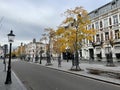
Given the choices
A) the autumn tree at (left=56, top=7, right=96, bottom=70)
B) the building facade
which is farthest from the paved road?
the building facade

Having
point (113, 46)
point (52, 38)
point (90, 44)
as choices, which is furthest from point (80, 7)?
point (90, 44)

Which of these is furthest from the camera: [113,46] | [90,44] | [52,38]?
[90,44]

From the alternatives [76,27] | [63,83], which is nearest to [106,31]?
[76,27]

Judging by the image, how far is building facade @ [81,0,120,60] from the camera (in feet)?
153

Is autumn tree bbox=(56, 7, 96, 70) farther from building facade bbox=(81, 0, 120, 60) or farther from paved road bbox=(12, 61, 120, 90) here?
building facade bbox=(81, 0, 120, 60)

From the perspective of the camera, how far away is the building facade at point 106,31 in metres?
46.8

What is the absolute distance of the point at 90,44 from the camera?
5747cm

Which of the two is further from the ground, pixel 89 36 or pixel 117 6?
pixel 117 6

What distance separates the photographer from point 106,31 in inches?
2007

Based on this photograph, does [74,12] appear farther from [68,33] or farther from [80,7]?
[68,33]

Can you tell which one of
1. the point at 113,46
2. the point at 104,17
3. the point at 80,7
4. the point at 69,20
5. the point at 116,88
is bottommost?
the point at 116,88

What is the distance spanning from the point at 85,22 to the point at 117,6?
25.7 metres

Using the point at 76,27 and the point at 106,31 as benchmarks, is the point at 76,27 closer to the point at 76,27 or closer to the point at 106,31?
the point at 76,27

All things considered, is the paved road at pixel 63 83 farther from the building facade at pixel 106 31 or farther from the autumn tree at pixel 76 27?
the building facade at pixel 106 31
